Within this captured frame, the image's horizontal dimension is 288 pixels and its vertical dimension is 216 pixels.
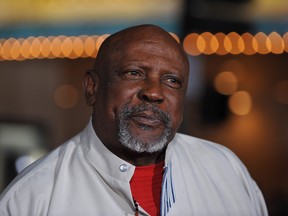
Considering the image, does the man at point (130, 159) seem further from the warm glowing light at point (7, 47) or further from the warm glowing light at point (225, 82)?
the warm glowing light at point (225, 82)

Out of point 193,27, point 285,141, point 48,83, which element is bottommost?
point 285,141

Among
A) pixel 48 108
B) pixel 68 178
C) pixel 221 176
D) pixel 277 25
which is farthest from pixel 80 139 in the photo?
pixel 48 108

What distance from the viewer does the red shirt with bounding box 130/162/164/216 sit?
7.54 ft

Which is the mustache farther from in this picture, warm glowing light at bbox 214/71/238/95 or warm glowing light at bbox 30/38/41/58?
warm glowing light at bbox 214/71/238/95

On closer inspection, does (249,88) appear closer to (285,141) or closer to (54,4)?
(285,141)

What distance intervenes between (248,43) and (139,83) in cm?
307

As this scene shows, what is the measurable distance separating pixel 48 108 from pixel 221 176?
144 inches

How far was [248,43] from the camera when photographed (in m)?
5.19

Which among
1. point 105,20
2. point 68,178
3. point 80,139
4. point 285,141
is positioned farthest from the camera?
point 285,141

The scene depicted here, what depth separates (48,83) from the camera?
596 cm

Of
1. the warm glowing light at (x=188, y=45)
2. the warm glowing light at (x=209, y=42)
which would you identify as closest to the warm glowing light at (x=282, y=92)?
the warm glowing light at (x=188, y=45)

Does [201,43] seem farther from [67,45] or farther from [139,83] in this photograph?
[139,83]

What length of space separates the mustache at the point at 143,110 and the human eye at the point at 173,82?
4.7 inches

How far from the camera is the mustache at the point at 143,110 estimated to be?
88.9 inches
